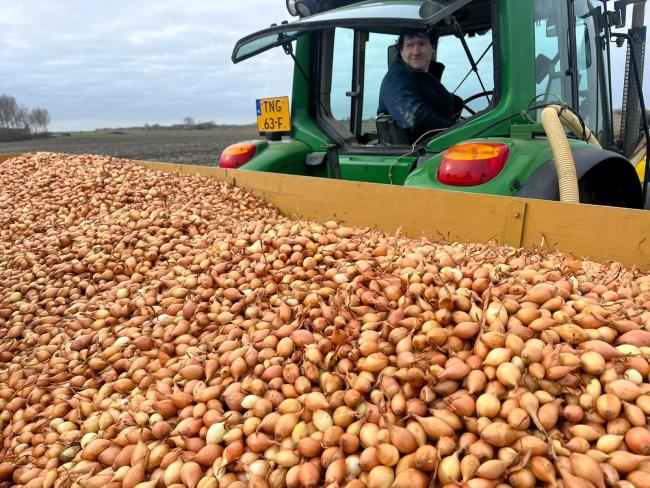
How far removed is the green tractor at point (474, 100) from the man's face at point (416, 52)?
0.91ft

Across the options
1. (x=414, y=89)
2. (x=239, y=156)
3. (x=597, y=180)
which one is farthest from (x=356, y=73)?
(x=597, y=180)

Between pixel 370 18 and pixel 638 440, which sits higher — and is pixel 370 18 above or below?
above

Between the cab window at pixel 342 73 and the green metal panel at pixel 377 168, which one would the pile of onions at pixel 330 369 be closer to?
the green metal panel at pixel 377 168

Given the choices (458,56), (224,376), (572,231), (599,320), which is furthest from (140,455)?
(458,56)

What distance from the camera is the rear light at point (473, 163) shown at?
282cm

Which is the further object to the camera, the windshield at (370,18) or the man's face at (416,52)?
the man's face at (416,52)

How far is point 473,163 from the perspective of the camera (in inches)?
112

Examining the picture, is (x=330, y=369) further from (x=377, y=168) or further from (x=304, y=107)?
(x=304, y=107)

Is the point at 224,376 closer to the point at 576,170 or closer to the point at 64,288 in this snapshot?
the point at 64,288

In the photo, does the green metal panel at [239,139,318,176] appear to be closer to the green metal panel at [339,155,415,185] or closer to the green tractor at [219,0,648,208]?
the green tractor at [219,0,648,208]

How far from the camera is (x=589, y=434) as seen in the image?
1406mm

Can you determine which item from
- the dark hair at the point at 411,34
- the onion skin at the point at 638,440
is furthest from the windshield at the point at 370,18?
the onion skin at the point at 638,440

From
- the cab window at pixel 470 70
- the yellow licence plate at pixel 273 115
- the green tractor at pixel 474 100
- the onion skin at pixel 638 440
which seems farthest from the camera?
the yellow licence plate at pixel 273 115

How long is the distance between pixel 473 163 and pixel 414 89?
41.8 inches
